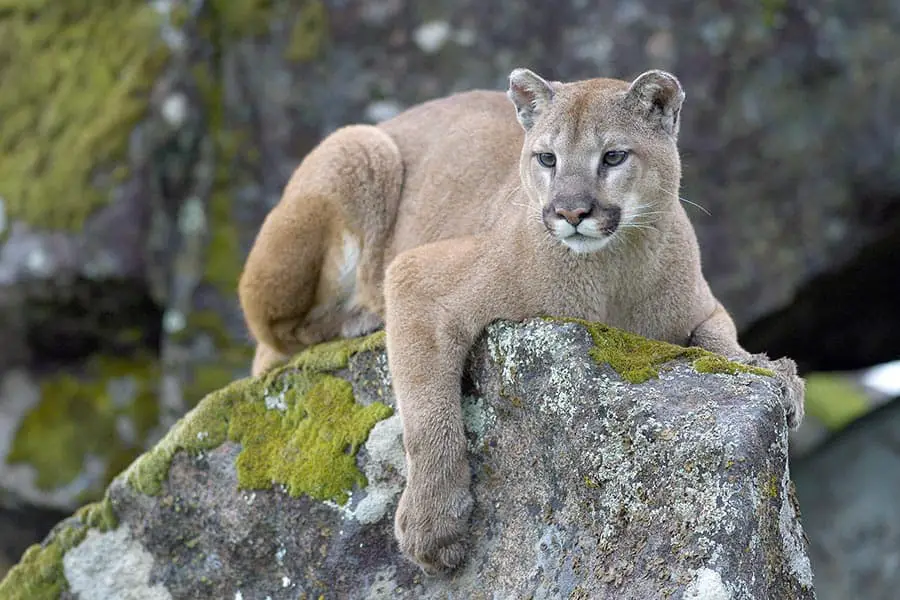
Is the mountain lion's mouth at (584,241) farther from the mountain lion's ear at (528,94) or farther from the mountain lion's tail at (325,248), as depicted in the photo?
the mountain lion's tail at (325,248)

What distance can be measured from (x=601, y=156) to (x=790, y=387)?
1368 millimetres

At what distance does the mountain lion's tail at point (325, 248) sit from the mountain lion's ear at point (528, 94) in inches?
55.9

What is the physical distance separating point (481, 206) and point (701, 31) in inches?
151

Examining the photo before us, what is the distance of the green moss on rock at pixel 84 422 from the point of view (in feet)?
33.8

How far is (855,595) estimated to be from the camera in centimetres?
966

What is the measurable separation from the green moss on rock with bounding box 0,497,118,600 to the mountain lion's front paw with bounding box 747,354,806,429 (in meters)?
3.64


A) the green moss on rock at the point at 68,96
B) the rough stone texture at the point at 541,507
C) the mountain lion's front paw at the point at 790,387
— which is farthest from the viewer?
the green moss on rock at the point at 68,96

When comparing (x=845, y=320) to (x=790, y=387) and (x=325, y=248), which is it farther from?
(x=790, y=387)

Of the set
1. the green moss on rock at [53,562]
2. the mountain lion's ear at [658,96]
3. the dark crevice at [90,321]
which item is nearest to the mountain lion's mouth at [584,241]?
the mountain lion's ear at [658,96]

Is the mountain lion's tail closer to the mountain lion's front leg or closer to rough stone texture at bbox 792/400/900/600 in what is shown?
the mountain lion's front leg

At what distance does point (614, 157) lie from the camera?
5.48 m

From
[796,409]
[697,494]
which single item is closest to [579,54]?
[796,409]

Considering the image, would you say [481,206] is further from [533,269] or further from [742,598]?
[742,598]

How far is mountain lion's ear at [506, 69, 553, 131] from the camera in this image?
5.83 meters
